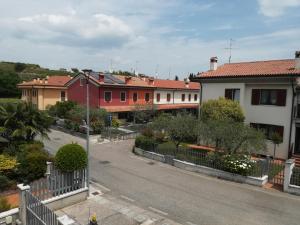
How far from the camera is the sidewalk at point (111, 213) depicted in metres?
10.3

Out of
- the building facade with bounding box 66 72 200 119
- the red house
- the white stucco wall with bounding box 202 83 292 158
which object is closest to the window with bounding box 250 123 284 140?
the white stucco wall with bounding box 202 83 292 158

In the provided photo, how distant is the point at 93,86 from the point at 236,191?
23.3 m

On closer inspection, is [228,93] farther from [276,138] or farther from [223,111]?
[276,138]

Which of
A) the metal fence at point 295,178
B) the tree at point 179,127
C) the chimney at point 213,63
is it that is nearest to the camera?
the metal fence at point 295,178

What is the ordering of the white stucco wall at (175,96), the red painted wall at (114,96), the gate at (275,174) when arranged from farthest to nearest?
1. the white stucco wall at (175,96)
2. the red painted wall at (114,96)
3. the gate at (275,174)

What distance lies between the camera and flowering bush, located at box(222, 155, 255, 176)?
1533cm

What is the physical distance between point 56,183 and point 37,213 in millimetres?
2159

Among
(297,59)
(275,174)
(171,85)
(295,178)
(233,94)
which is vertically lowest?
(275,174)

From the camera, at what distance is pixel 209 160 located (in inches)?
665

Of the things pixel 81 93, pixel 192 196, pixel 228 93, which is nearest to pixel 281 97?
pixel 228 93

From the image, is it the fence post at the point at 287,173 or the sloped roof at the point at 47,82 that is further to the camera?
the sloped roof at the point at 47,82

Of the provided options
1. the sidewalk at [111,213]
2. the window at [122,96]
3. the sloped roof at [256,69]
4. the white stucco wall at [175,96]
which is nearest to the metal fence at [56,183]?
the sidewalk at [111,213]

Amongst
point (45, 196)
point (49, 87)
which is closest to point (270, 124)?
point (45, 196)

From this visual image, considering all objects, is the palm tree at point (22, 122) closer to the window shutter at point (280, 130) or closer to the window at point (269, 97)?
the window at point (269, 97)
